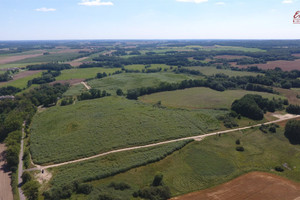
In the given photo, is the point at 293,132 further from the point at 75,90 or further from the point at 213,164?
the point at 75,90

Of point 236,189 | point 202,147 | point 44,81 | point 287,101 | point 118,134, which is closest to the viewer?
point 236,189

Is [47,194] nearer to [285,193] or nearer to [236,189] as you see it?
[236,189]

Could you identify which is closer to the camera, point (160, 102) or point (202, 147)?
point (202, 147)

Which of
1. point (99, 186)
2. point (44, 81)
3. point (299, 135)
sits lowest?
point (99, 186)

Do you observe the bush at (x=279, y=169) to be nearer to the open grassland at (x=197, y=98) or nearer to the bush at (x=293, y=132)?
the bush at (x=293, y=132)

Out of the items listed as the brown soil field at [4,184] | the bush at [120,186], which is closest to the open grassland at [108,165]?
the bush at [120,186]

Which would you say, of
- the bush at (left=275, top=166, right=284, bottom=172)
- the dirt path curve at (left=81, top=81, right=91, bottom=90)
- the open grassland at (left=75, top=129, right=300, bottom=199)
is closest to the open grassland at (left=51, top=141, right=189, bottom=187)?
the open grassland at (left=75, top=129, right=300, bottom=199)

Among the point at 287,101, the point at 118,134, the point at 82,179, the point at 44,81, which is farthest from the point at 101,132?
the point at 44,81
